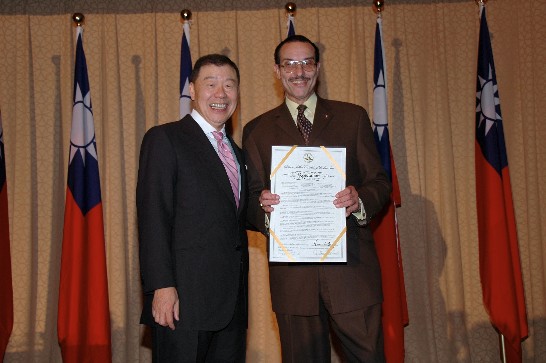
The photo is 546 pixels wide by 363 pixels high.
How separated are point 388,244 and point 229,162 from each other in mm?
2082

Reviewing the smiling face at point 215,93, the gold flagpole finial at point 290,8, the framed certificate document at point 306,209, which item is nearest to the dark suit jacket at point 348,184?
the framed certificate document at point 306,209

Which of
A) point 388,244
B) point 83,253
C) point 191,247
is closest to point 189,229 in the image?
point 191,247

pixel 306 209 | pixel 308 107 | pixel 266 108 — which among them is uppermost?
pixel 266 108

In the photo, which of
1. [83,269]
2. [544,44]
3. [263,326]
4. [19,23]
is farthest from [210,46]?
[544,44]

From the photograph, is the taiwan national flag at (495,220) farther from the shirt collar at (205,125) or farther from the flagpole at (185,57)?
the shirt collar at (205,125)

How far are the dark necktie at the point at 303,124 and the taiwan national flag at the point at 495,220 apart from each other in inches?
81.6

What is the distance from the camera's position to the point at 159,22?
4.80 m

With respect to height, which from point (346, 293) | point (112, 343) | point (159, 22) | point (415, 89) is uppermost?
point (159, 22)

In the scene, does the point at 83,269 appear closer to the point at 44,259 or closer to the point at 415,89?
the point at 44,259

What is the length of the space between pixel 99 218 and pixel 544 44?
3.85 metres

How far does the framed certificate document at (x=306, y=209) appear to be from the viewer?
266 cm

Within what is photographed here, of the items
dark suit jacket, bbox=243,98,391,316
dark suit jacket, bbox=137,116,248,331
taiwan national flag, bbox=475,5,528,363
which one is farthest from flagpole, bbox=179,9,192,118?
taiwan national flag, bbox=475,5,528,363

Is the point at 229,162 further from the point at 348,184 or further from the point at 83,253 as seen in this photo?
the point at 83,253

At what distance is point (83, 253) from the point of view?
14.1ft
